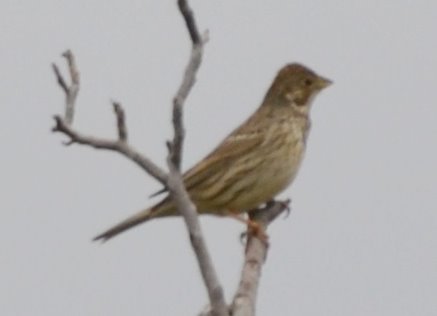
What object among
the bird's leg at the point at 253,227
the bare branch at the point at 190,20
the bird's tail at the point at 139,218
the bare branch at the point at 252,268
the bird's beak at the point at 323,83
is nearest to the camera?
the bare branch at the point at 190,20

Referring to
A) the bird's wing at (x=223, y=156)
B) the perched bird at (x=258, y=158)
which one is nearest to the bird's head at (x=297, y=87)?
the perched bird at (x=258, y=158)

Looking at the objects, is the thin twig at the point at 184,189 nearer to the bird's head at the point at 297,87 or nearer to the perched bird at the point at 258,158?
the perched bird at the point at 258,158

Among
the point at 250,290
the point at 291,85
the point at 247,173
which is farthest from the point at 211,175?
the point at 250,290

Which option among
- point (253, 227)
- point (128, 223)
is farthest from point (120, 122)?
point (128, 223)

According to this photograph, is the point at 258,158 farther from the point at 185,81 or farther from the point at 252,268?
the point at 185,81

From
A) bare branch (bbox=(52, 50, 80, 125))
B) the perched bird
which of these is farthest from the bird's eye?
bare branch (bbox=(52, 50, 80, 125))

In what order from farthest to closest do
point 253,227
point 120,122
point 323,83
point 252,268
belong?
point 323,83 < point 253,227 < point 252,268 < point 120,122

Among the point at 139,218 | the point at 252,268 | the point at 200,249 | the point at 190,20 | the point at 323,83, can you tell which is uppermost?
the point at 323,83
